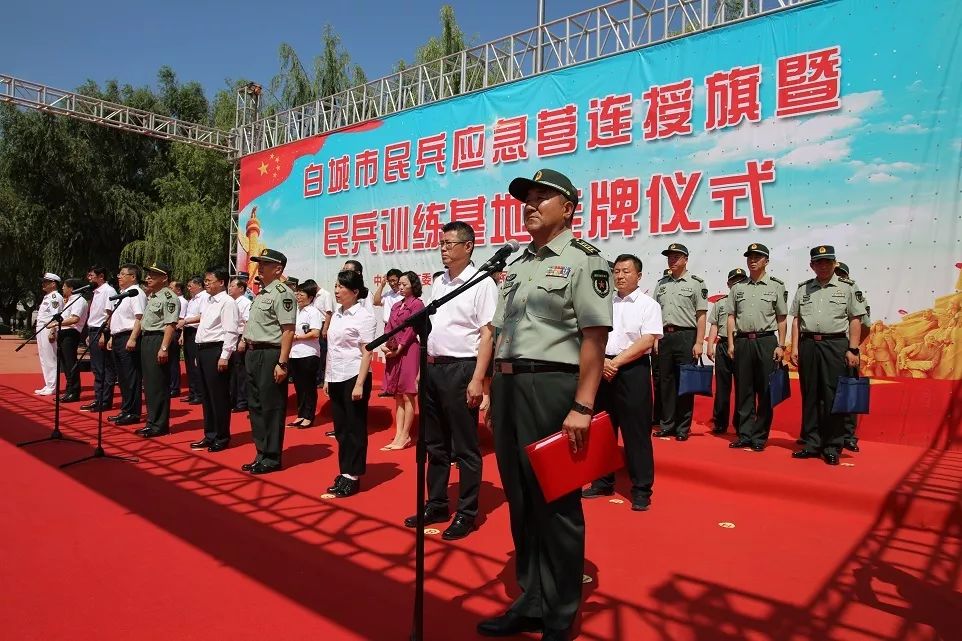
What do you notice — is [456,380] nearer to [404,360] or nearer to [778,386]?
[404,360]

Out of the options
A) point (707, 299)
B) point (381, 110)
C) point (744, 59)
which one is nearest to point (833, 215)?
point (707, 299)

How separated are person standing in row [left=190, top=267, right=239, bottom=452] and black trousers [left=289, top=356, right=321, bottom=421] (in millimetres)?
926

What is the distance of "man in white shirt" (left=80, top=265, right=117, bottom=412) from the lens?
22.8ft

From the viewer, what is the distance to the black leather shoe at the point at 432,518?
342 cm

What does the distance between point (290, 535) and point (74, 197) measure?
18.5m

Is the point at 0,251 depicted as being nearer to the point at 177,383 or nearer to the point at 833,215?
the point at 177,383

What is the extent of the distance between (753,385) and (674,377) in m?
0.69

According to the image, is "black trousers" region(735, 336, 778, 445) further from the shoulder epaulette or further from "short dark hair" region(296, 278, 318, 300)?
"short dark hair" region(296, 278, 318, 300)

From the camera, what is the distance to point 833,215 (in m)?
5.29

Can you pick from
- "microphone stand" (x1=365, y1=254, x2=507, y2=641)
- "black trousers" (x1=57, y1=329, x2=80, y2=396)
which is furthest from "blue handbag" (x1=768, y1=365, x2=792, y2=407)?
"black trousers" (x1=57, y1=329, x2=80, y2=396)

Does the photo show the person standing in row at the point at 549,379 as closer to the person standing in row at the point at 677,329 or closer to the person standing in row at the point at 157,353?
the person standing in row at the point at 677,329

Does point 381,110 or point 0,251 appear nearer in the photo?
point 381,110

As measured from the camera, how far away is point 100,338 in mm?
6898

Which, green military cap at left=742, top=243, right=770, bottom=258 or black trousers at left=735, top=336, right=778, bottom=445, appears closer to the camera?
black trousers at left=735, top=336, right=778, bottom=445
